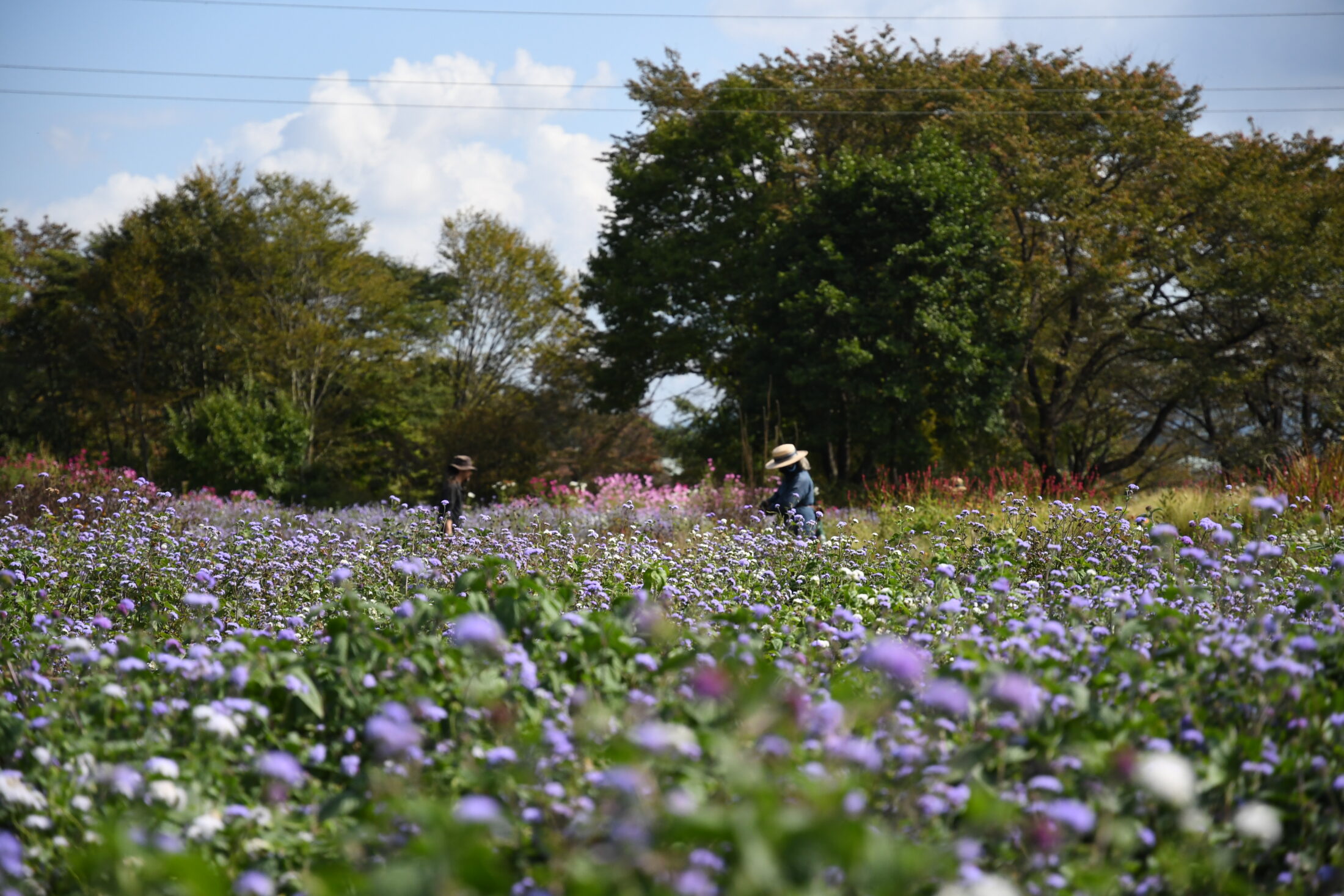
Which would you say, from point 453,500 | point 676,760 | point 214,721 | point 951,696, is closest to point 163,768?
point 214,721

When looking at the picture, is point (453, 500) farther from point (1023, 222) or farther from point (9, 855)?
point (1023, 222)

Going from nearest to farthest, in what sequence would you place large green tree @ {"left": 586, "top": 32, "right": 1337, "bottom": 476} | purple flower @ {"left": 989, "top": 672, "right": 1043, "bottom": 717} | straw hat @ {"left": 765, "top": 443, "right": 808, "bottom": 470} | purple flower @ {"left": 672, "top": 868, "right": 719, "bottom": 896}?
1. purple flower @ {"left": 672, "top": 868, "right": 719, "bottom": 896}
2. purple flower @ {"left": 989, "top": 672, "right": 1043, "bottom": 717}
3. straw hat @ {"left": 765, "top": 443, "right": 808, "bottom": 470}
4. large green tree @ {"left": 586, "top": 32, "right": 1337, "bottom": 476}

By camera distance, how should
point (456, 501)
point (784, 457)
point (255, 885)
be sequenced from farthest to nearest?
point (456, 501), point (784, 457), point (255, 885)

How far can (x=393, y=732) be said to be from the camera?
6.97ft

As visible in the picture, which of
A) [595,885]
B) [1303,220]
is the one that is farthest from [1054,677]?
[1303,220]

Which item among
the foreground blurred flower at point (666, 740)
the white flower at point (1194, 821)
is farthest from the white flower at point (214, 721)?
the white flower at point (1194, 821)

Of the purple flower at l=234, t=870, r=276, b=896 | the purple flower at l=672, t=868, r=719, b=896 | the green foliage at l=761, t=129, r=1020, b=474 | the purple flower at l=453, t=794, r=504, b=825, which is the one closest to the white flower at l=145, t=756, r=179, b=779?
the purple flower at l=234, t=870, r=276, b=896

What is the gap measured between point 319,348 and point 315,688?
29.1 metres

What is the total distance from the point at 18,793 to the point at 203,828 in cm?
54

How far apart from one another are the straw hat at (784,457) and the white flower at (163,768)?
7.21 m

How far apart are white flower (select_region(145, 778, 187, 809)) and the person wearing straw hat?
19.4ft

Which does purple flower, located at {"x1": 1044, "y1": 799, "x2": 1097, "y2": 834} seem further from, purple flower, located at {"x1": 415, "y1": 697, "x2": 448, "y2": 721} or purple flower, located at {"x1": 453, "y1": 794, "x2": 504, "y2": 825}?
purple flower, located at {"x1": 415, "y1": 697, "x2": 448, "y2": 721}

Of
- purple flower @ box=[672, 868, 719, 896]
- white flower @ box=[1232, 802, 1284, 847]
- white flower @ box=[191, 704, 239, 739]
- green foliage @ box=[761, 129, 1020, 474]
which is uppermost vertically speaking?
green foliage @ box=[761, 129, 1020, 474]

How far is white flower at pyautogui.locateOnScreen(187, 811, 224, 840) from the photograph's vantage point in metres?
2.33
